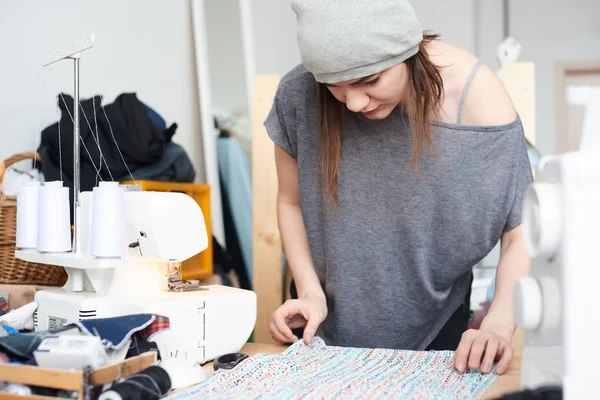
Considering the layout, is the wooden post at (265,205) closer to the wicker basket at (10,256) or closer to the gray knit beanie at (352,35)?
the wicker basket at (10,256)

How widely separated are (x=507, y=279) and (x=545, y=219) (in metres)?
0.55

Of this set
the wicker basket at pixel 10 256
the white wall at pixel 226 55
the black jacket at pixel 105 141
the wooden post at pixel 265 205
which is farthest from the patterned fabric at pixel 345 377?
the white wall at pixel 226 55

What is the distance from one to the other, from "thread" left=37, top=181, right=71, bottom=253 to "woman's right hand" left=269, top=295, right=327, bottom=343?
416 millimetres

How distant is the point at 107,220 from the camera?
1068 millimetres

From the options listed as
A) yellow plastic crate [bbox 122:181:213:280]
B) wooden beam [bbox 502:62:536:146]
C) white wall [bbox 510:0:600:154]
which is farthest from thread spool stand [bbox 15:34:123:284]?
white wall [bbox 510:0:600:154]

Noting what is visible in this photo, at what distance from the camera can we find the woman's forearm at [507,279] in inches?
46.3

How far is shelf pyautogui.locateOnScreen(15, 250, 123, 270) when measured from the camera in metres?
1.08

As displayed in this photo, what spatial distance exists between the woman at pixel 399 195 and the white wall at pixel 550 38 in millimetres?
3214

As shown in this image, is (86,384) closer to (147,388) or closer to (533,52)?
(147,388)

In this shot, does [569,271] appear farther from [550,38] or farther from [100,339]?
[550,38]

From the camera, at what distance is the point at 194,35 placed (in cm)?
265

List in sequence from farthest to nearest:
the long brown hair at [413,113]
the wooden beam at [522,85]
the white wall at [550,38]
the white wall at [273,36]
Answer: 1. the white wall at [550,38]
2. the white wall at [273,36]
3. the wooden beam at [522,85]
4. the long brown hair at [413,113]

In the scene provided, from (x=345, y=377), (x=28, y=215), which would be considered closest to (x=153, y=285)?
(x=28, y=215)

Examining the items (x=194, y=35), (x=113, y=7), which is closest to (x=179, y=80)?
(x=194, y=35)
